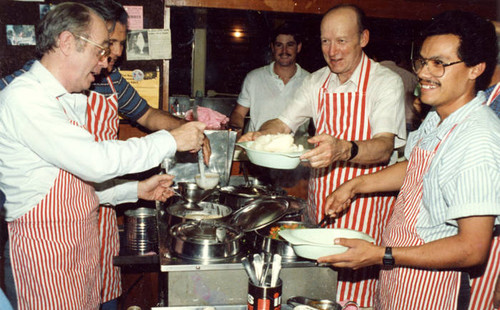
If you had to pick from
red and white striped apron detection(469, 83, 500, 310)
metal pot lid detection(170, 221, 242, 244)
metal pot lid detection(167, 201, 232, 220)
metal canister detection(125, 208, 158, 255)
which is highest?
metal pot lid detection(170, 221, 242, 244)

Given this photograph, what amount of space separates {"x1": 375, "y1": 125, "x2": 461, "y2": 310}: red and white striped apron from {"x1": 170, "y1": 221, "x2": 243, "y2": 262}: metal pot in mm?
785

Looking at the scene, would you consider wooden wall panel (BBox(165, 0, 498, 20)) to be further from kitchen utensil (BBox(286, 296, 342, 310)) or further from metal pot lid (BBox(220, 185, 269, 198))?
kitchen utensil (BBox(286, 296, 342, 310))

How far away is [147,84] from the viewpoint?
13.2 ft

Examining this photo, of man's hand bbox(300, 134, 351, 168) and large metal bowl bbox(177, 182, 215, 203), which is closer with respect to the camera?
man's hand bbox(300, 134, 351, 168)

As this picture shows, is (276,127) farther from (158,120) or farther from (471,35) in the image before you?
(471,35)

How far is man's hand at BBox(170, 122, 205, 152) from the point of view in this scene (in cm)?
238

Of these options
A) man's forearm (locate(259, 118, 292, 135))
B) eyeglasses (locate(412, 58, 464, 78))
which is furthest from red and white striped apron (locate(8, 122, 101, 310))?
eyeglasses (locate(412, 58, 464, 78))

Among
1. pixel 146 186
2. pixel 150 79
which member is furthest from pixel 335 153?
pixel 150 79

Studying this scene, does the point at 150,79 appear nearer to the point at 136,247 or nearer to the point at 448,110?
the point at 136,247

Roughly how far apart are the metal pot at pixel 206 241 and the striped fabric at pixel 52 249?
0.50 metres

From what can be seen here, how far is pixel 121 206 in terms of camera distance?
4105 millimetres

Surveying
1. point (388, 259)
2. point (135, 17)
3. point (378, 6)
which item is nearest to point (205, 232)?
point (388, 259)

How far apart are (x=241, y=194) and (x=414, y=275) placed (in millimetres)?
1310

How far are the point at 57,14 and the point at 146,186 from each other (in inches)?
46.5
